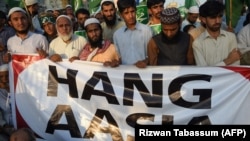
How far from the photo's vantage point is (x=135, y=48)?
5.81 m

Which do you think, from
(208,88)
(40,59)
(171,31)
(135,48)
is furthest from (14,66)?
(208,88)

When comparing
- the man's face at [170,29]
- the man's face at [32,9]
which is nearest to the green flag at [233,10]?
the man's face at [170,29]

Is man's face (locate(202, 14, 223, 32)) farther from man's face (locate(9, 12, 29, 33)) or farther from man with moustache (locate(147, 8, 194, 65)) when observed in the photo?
man's face (locate(9, 12, 29, 33))

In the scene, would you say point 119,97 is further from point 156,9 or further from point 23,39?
→ point 156,9

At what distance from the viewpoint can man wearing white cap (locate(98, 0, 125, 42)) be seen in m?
6.60

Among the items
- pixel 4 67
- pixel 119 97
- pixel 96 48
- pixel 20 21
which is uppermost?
pixel 20 21

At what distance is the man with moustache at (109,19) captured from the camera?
6.60 meters

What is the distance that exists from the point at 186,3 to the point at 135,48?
397 centimetres

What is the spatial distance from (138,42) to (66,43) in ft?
3.15

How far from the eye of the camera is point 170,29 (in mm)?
5266

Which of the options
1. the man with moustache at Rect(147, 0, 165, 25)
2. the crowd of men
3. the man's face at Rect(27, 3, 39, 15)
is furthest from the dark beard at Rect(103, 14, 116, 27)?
the man's face at Rect(27, 3, 39, 15)

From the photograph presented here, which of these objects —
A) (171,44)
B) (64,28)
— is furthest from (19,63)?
(171,44)

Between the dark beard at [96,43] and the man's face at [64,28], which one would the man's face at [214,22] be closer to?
the dark beard at [96,43]

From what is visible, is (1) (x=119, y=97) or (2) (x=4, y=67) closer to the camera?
(1) (x=119, y=97)
